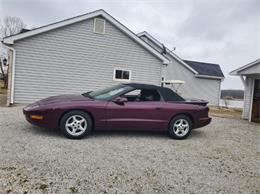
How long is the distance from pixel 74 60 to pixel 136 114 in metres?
6.12

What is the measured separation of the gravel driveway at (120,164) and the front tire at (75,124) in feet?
0.70

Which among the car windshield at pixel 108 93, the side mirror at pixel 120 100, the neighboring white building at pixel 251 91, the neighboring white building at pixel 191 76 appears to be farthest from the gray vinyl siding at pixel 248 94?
the side mirror at pixel 120 100

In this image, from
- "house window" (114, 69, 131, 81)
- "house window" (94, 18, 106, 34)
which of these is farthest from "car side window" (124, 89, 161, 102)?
"house window" (94, 18, 106, 34)

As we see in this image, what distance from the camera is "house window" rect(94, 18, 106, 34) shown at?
10.5m

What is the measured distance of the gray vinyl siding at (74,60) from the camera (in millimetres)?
9367

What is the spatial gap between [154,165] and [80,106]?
7.13 feet

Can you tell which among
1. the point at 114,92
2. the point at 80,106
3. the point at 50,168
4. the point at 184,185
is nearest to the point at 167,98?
the point at 114,92

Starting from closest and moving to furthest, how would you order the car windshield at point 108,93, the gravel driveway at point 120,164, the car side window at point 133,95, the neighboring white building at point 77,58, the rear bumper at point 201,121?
the gravel driveway at point 120,164
the car windshield at point 108,93
the car side window at point 133,95
the rear bumper at point 201,121
the neighboring white building at point 77,58

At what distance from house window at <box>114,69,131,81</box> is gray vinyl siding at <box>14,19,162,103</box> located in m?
0.23

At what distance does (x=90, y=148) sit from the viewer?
418cm

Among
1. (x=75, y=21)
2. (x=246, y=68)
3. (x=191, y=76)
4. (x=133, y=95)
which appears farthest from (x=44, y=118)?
(x=191, y=76)

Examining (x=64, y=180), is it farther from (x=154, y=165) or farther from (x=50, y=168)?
(x=154, y=165)

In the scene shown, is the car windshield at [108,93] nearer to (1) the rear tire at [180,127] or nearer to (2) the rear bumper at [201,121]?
(1) the rear tire at [180,127]

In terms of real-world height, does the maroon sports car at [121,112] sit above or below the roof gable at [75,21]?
below
